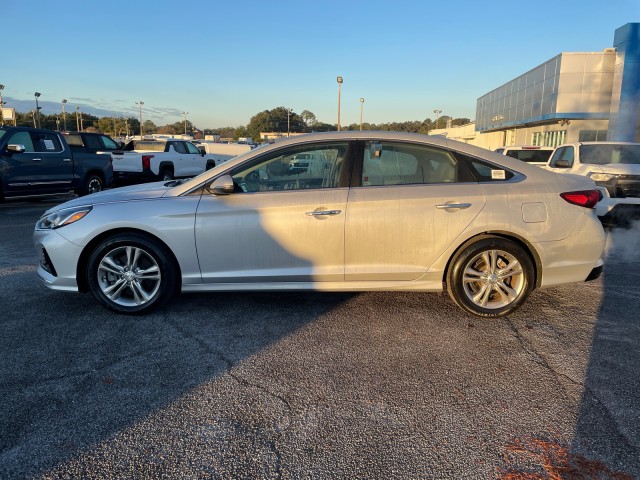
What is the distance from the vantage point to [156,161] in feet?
52.0

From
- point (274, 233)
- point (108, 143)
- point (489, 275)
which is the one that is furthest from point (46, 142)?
point (489, 275)

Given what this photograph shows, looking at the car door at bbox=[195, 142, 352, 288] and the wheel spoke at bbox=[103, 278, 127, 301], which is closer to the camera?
the car door at bbox=[195, 142, 352, 288]

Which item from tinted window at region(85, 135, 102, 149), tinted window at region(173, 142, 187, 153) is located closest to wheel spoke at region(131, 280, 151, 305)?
tinted window at region(85, 135, 102, 149)

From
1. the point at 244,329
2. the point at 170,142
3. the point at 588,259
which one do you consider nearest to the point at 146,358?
the point at 244,329

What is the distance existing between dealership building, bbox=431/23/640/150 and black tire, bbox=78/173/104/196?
76.1 ft

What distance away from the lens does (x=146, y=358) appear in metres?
3.57

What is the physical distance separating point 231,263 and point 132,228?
93 centimetres

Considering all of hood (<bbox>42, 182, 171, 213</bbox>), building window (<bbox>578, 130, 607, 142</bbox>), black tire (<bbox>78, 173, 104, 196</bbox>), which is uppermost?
building window (<bbox>578, 130, 607, 142</bbox>)

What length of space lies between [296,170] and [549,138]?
31.1 m

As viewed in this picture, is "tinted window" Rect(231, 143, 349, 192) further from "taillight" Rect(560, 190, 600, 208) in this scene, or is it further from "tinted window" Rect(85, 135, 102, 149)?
"tinted window" Rect(85, 135, 102, 149)

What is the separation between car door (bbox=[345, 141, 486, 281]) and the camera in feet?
13.8

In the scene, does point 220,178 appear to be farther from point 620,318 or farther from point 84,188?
point 84,188

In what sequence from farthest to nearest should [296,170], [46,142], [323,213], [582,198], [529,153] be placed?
[529,153], [46,142], [296,170], [582,198], [323,213]

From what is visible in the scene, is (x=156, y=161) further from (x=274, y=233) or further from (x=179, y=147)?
(x=274, y=233)
